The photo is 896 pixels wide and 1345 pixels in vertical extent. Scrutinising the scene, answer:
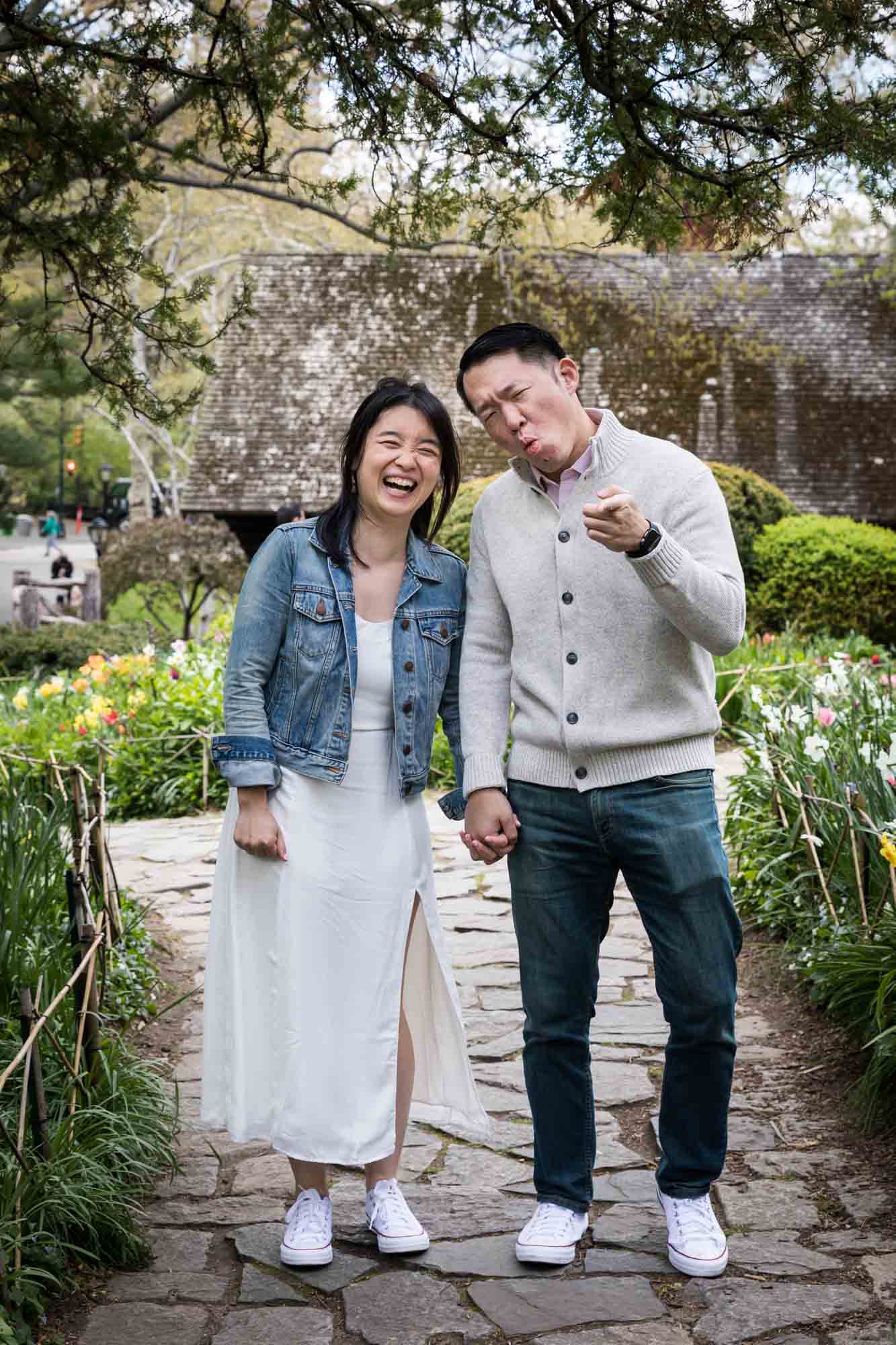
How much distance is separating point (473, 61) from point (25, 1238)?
2.98 m

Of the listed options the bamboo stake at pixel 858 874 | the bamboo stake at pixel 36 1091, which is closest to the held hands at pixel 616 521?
the bamboo stake at pixel 36 1091

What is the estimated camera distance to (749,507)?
1366 cm

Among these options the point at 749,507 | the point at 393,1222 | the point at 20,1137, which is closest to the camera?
the point at 20,1137

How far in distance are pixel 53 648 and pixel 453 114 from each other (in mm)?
11857

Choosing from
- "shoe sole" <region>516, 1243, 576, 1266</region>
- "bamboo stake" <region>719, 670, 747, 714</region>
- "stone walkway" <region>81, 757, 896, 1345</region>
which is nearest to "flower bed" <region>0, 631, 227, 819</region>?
"bamboo stake" <region>719, 670, 747, 714</region>

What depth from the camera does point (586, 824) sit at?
2961 millimetres

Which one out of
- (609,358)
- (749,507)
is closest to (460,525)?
(749,507)

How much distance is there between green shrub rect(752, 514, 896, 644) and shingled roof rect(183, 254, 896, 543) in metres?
4.45

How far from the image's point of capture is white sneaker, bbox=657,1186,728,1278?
9.87 feet

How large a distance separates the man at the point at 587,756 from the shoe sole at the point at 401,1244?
0.23 m

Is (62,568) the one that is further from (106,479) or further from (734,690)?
(734,690)

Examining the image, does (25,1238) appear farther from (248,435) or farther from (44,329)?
(248,435)

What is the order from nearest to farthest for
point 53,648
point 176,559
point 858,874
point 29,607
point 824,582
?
point 858,874
point 824,582
point 53,648
point 176,559
point 29,607

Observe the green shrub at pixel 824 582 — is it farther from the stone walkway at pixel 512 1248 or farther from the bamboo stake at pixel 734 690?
the stone walkway at pixel 512 1248
